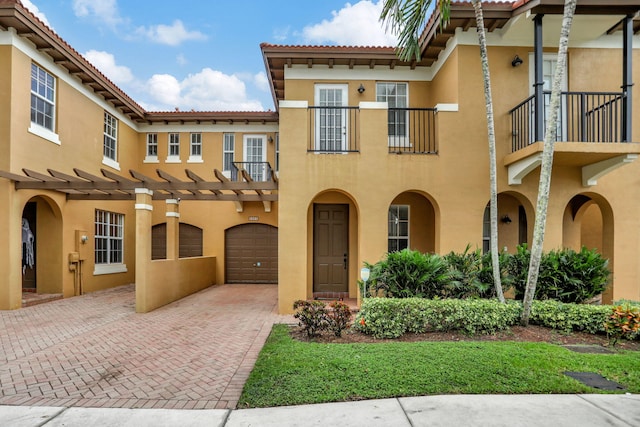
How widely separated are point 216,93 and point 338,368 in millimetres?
55915

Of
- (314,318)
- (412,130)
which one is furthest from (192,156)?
(314,318)

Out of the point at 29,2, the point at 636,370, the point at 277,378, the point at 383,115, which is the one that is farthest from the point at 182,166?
the point at 636,370

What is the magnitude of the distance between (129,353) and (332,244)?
19.9ft

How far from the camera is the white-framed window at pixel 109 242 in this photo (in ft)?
42.0

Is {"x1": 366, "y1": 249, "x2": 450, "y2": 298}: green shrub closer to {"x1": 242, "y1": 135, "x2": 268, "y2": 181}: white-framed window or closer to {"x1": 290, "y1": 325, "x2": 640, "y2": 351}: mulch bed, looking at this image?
{"x1": 290, "y1": 325, "x2": 640, "y2": 351}: mulch bed

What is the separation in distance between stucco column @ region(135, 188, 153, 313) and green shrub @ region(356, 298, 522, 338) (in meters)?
5.66

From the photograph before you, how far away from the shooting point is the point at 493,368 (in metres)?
4.75

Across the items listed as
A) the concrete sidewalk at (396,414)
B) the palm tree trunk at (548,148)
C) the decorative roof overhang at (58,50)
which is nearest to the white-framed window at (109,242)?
the decorative roof overhang at (58,50)

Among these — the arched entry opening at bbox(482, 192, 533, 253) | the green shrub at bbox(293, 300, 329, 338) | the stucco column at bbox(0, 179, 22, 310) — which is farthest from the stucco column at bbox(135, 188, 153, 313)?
the arched entry opening at bbox(482, 192, 533, 253)

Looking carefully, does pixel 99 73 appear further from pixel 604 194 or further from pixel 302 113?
pixel 604 194

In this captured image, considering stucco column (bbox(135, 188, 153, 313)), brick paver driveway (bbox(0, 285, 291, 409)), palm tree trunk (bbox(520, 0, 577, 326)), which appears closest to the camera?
brick paver driveway (bbox(0, 285, 291, 409))

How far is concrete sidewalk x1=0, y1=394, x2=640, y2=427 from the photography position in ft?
11.9

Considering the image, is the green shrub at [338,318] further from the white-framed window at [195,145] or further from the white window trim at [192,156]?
the white-framed window at [195,145]

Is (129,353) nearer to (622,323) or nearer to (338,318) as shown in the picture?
(338,318)
